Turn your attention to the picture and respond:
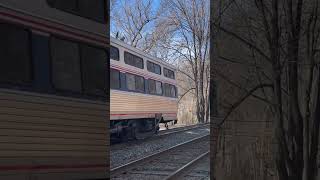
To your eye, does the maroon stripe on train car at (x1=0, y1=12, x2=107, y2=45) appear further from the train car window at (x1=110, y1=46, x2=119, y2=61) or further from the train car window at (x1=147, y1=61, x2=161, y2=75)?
the train car window at (x1=147, y1=61, x2=161, y2=75)

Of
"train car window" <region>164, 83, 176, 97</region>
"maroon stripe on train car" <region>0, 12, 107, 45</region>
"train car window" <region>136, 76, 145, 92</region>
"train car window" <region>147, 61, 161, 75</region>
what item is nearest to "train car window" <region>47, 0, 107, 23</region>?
"maroon stripe on train car" <region>0, 12, 107, 45</region>

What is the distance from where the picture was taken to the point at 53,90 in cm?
677

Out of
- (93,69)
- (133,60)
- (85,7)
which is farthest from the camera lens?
(133,60)

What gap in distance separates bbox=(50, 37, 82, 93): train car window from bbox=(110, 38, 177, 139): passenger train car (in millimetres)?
10611

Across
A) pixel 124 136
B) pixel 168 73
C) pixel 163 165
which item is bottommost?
pixel 163 165

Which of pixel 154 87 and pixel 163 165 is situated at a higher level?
pixel 154 87

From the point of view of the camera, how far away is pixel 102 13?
7.91 meters

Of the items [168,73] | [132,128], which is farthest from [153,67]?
[132,128]

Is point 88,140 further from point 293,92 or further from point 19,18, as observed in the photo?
point 293,92

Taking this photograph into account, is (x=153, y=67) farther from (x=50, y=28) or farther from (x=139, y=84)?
(x=50, y=28)

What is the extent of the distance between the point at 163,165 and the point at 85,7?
8.24 metres

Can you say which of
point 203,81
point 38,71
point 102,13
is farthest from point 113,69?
point 203,81

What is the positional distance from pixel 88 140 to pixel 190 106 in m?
46.9

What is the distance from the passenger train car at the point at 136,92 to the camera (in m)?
18.7
